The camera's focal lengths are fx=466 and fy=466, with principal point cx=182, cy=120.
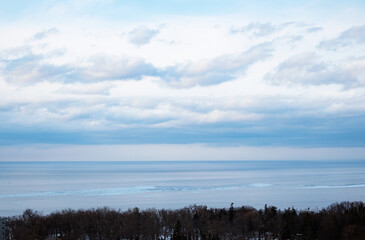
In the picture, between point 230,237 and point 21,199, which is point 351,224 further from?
point 21,199

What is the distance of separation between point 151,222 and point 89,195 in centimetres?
6018

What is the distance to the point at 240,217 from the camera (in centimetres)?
4834

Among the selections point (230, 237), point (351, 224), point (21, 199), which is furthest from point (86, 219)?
point (21, 199)

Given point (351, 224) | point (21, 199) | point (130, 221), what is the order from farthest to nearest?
point (21, 199) < point (130, 221) < point (351, 224)

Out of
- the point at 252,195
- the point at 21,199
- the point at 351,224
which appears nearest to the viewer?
the point at 351,224

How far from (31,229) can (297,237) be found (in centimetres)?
2544

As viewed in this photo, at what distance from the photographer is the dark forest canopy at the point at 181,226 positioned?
43562mm

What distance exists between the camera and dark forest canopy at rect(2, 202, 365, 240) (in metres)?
43.6

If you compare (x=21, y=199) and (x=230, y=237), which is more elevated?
(x=21, y=199)

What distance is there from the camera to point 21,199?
94.2 metres

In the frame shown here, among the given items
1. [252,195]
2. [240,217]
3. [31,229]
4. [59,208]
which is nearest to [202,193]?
[252,195]

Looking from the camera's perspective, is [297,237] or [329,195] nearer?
[297,237]

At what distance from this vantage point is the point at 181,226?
46.7 metres

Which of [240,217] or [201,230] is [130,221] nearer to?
[201,230]
